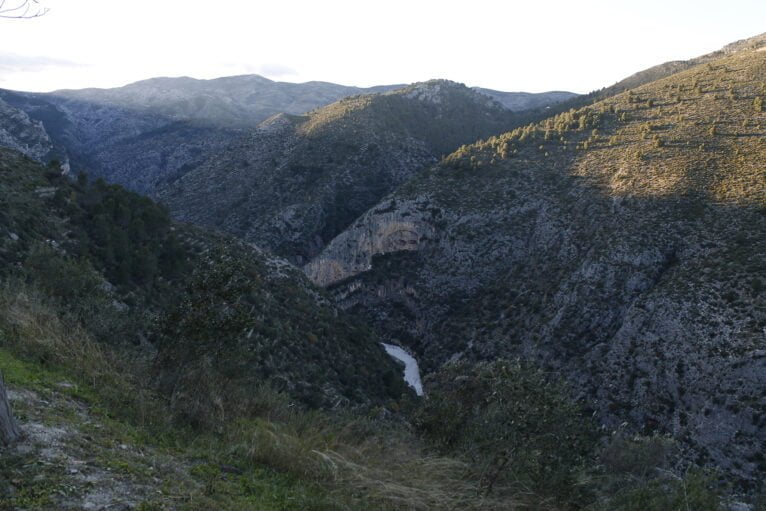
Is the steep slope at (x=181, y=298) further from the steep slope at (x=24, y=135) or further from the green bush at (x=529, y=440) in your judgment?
the steep slope at (x=24, y=135)

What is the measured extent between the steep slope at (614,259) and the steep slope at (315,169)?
558 inches

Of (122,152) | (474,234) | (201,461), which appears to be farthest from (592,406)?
(122,152)

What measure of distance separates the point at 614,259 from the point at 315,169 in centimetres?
5855

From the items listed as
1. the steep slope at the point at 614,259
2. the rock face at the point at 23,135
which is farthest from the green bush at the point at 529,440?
the rock face at the point at 23,135

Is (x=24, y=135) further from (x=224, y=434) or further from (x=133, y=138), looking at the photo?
(x=224, y=434)

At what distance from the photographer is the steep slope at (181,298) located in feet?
36.6

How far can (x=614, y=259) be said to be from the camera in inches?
1613

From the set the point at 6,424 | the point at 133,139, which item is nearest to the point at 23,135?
the point at 133,139

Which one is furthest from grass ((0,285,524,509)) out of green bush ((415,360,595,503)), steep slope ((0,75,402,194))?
steep slope ((0,75,402,194))

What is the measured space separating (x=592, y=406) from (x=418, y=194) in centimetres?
3800

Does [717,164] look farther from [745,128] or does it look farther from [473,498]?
[473,498]

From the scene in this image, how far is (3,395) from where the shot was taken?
6.22 meters

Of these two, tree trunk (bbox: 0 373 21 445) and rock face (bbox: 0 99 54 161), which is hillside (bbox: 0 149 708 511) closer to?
tree trunk (bbox: 0 373 21 445)

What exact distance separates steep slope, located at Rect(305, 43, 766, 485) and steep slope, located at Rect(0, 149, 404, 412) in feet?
43.9
